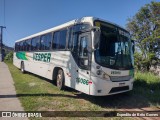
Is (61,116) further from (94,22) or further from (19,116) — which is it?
(94,22)

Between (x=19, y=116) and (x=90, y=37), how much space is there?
371 centimetres

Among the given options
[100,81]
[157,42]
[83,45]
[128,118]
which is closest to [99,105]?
[100,81]

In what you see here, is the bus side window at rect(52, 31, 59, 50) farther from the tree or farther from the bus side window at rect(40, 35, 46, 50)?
the tree

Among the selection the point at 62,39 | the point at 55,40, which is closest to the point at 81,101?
the point at 62,39

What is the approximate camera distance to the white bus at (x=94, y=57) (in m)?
7.35

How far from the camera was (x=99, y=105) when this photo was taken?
7707 millimetres

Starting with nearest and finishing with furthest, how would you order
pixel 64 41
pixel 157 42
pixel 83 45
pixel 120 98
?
pixel 83 45, pixel 120 98, pixel 64 41, pixel 157 42

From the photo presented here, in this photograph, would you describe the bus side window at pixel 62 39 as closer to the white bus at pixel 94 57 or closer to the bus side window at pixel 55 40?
the white bus at pixel 94 57

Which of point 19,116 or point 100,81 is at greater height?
point 100,81

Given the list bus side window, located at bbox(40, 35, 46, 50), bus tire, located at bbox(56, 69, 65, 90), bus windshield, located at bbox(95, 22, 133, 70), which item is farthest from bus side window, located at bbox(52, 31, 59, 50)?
bus windshield, located at bbox(95, 22, 133, 70)

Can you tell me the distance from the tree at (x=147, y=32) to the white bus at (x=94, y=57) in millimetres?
28370

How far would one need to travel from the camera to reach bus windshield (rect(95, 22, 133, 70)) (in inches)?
296

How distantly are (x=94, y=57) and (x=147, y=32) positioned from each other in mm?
33812

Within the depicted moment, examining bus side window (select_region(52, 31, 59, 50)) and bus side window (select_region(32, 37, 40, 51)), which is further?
bus side window (select_region(32, 37, 40, 51))
